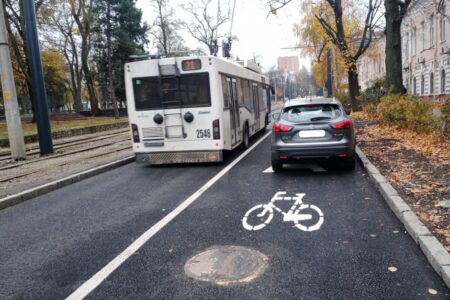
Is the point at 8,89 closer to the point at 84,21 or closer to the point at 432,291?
the point at 432,291

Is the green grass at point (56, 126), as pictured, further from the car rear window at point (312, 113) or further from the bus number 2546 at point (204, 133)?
the car rear window at point (312, 113)

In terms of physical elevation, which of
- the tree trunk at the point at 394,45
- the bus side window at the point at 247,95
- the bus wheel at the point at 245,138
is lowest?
the bus wheel at the point at 245,138

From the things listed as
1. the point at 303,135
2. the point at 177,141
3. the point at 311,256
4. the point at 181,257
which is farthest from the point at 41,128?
the point at 311,256

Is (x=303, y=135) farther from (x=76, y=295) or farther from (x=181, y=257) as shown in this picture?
(x=76, y=295)

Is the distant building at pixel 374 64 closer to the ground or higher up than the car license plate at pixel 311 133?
higher up

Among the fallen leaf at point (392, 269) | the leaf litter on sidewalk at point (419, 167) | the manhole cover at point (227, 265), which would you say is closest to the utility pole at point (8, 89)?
the leaf litter on sidewalk at point (419, 167)

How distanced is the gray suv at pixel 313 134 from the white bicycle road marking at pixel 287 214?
1.76m

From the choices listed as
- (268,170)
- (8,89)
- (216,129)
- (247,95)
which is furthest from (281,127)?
(8,89)

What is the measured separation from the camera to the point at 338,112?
27.7ft

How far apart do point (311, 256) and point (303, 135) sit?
4264 millimetres

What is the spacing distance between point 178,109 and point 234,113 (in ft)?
7.03

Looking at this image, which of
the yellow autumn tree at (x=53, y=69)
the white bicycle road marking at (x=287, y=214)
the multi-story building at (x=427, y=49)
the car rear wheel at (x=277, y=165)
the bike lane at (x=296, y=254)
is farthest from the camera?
the yellow autumn tree at (x=53, y=69)

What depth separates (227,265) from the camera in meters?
4.18

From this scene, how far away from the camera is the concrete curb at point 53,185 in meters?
7.58
